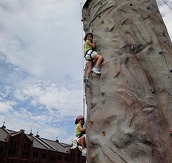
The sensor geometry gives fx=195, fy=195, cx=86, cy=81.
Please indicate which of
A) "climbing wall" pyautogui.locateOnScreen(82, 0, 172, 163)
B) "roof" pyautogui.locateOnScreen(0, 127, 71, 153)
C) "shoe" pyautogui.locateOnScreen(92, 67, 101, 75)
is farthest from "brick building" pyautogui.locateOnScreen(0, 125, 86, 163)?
"climbing wall" pyautogui.locateOnScreen(82, 0, 172, 163)

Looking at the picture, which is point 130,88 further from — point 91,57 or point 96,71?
point 91,57

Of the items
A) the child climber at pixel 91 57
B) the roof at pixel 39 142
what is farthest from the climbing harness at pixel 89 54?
the roof at pixel 39 142

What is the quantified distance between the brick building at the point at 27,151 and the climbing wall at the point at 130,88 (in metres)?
32.1

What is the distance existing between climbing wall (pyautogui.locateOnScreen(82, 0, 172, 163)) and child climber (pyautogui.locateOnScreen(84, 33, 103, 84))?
10 centimetres

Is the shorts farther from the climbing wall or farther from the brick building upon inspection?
the brick building

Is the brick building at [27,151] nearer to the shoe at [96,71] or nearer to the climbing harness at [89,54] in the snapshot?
the climbing harness at [89,54]

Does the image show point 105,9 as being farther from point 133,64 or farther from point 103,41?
point 133,64

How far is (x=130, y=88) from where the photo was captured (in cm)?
288

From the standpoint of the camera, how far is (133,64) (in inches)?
123

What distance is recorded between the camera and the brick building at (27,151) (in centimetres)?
3150

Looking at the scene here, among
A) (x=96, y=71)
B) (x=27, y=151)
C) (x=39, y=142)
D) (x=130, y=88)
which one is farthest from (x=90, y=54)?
(x=39, y=142)

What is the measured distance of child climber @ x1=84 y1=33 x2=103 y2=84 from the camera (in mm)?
3332

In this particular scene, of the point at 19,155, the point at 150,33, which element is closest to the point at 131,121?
the point at 150,33

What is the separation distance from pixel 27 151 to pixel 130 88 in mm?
36198
